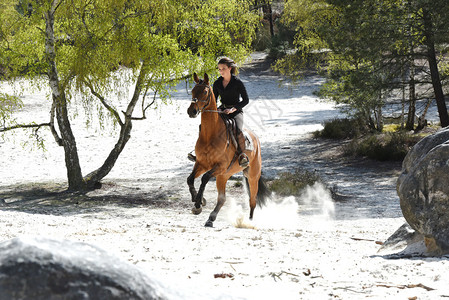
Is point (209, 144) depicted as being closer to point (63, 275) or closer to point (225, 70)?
point (225, 70)

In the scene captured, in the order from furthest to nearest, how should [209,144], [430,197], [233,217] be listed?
[233,217]
[209,144]
[430,197]

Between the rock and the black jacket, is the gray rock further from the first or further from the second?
the rock

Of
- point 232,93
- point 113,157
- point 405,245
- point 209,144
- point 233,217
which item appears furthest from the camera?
point 113,157

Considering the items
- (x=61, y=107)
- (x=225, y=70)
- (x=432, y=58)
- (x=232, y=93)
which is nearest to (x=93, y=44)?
(x=61, y=107)

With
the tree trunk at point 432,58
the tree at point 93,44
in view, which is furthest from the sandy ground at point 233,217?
the tree at point 93,44

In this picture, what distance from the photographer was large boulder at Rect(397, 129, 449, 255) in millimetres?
6156

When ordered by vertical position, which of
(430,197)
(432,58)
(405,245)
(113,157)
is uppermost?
(432,58)

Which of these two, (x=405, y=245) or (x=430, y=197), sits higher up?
(x=430, y=197)

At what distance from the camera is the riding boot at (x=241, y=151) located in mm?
10406

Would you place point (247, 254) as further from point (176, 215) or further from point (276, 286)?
point (176, 215)

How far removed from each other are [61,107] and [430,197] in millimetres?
11379

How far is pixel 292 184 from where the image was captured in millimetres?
15586

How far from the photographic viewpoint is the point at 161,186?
16.7 meters

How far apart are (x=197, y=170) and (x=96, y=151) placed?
13.6 m
